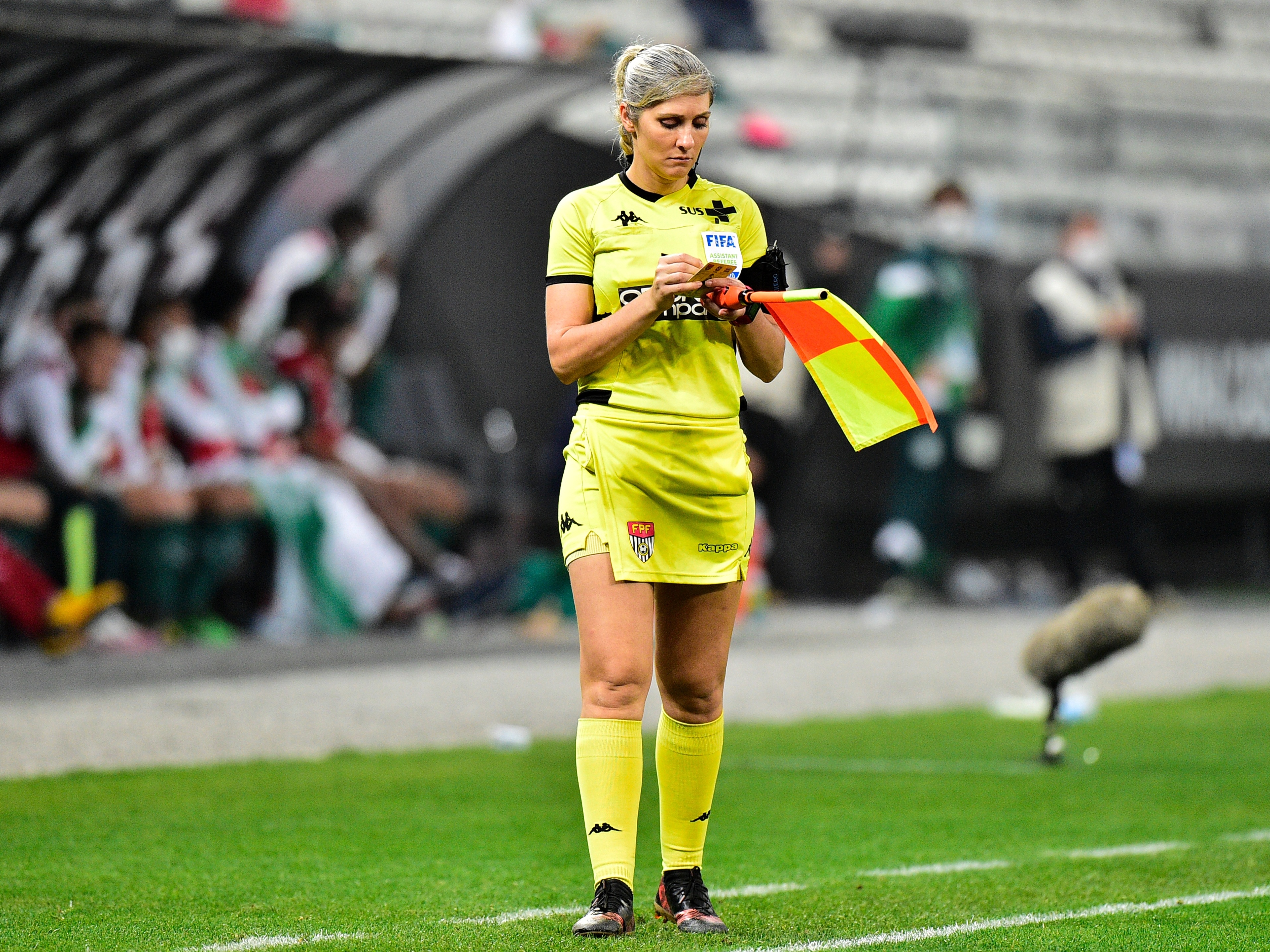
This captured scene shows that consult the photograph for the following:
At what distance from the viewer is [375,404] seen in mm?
13930

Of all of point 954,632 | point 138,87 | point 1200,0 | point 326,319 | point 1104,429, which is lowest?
point 954,632

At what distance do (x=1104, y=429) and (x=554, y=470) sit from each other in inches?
→ 167

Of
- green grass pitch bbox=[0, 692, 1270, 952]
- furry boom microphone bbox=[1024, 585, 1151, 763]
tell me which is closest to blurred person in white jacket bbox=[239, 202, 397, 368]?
green grass pitch bbox=[0, 692, 1270, 952]

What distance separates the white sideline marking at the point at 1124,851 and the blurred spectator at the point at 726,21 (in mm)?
12154

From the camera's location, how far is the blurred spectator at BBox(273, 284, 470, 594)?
1341 centimetres

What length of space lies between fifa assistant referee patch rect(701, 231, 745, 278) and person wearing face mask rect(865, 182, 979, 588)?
10184 millimetres

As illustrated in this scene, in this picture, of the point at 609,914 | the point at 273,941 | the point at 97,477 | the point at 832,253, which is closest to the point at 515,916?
the point at 609,914

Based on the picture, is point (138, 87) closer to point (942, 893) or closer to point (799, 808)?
point (799, 808)

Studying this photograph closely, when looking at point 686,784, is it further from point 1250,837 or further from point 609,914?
point 1250,837

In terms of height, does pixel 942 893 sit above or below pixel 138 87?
below

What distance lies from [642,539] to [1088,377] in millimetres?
10413

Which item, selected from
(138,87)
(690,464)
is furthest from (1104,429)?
(690,464)

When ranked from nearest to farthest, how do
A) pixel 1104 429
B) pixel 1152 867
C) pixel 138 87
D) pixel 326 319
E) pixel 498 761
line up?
1. pixel 1152 867
2. pixel 498 761
3. pixel 138 87
4. pixel 326 319
5. pixel 1104 429

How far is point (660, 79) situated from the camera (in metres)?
4.93
